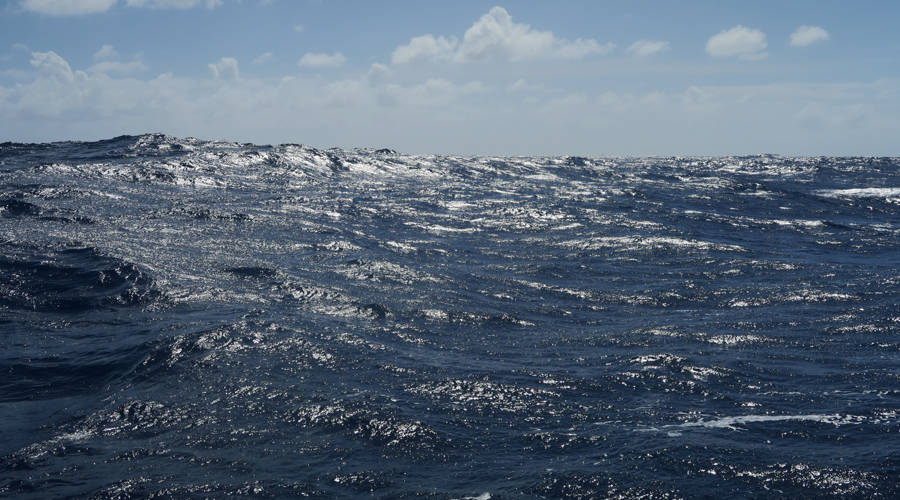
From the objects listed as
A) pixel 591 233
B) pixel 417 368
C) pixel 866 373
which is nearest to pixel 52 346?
pixel 417 368

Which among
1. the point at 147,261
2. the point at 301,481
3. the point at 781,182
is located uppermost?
the point at 781,182

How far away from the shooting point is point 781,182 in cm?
5822

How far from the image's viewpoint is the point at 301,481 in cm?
783

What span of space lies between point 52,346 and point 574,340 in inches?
485

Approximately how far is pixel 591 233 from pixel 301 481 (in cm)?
2437

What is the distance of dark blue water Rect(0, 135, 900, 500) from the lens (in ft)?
26.8

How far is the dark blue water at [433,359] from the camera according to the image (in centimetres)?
818

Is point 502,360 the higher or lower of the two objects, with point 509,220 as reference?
lower

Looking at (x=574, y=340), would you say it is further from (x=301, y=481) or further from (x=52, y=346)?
Result: (x=52, y=346)

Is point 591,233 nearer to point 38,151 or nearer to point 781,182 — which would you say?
point 781,182

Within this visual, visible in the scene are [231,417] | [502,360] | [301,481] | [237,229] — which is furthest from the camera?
[237,229]

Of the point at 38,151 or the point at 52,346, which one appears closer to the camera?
the point at 52,346

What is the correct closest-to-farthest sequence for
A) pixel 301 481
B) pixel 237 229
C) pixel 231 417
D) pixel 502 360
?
pixel 301 481 < pixel 231 417 < pixel 502 360 < pixel 237 229

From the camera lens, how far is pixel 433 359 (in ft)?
42.1
